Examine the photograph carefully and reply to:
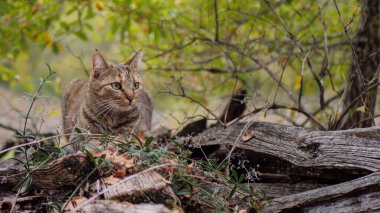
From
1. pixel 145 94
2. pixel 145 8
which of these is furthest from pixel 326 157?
pixel 145 8

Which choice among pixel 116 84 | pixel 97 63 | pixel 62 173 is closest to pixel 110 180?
pixel 62 173

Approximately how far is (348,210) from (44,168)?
1.77 meters

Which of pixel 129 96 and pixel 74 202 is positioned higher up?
pixel 129 96

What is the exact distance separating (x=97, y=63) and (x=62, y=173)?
164 centimetres

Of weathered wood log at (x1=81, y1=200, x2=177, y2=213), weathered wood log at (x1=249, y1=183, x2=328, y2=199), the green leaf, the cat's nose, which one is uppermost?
the cat's nose

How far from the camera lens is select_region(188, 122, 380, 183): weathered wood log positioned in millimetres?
3141

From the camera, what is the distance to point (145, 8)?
6.04 metres

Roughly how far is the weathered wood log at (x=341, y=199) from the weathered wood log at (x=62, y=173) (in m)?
1.10

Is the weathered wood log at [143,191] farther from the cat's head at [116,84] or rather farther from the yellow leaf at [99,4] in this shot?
the yellow leaf at [99,4]

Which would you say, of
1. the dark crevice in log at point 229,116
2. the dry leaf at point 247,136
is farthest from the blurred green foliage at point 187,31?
the dry leaf at point 247,136

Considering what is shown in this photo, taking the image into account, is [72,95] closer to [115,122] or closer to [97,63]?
[97,63]

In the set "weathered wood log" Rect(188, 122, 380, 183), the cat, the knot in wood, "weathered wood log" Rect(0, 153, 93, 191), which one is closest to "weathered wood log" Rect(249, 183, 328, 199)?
"weathered wood log" Rect(188, 122, 380, 183)

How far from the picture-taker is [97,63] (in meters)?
4.48

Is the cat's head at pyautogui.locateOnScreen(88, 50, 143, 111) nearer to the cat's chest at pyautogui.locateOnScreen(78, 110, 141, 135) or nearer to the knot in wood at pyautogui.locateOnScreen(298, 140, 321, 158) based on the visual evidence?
the cat's chest at pyautogui.locateOnScreen(78, 110, 141, 135)
